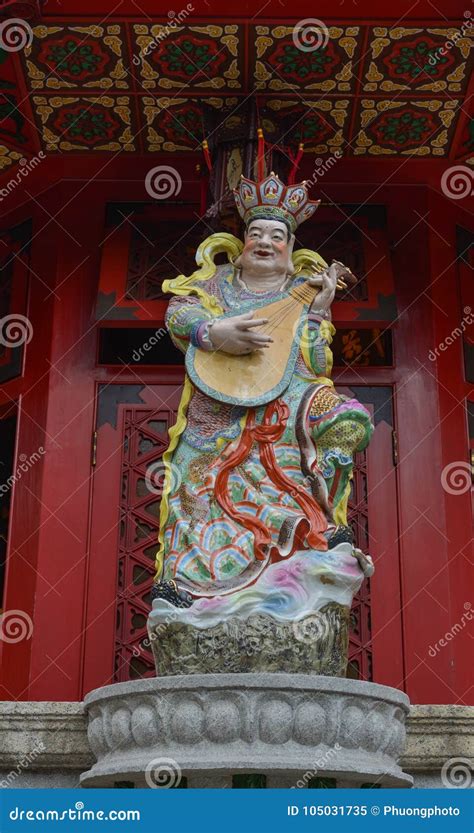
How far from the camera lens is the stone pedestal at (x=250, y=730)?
4.53 m

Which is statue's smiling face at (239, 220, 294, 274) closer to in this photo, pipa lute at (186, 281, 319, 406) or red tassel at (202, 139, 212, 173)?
pipa lute at (186, 281, 319, 406)

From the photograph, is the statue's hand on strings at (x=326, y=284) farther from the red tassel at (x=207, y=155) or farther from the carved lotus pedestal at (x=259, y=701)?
the carved lotus pedestal at (x=259, y=701)

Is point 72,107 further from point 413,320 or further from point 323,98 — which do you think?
point 413,320

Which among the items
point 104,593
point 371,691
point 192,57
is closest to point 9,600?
point 104,593

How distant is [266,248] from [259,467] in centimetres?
108

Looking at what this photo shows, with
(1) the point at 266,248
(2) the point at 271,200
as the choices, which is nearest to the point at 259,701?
(1) the point at 266,248

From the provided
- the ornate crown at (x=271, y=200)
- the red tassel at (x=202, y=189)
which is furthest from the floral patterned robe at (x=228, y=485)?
the red tassel at (x=202, y=189)

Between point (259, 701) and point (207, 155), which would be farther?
point (207, 155)

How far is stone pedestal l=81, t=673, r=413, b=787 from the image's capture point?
4527 mm

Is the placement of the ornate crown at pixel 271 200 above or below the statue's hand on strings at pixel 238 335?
above

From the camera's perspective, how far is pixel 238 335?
18.0ft

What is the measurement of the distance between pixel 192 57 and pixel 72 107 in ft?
2.55

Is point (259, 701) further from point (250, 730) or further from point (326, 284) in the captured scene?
point (326, 284)

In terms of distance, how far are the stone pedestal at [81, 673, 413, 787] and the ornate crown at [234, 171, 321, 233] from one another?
2.26m
